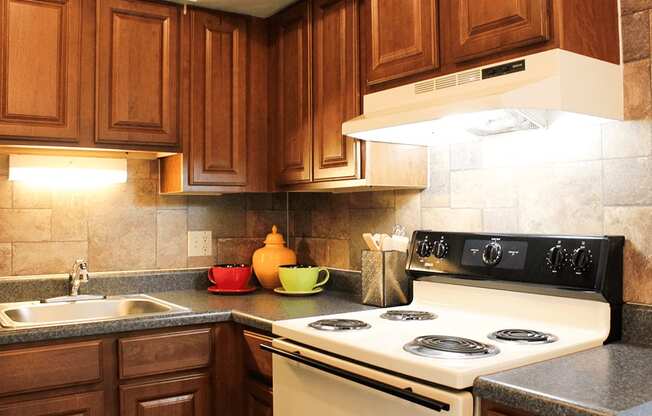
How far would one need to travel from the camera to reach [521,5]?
1.55m

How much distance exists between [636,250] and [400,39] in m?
0.97

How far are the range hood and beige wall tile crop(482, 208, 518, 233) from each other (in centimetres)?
27

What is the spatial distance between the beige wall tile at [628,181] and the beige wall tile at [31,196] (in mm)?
2172

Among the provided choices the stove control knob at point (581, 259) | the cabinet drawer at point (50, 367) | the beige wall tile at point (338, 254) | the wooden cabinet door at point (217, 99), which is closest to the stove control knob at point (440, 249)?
the stove control knob at point (581, 259)

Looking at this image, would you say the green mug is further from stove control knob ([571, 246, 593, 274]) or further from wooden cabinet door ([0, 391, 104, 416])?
stove control knob ([571, 246, 593, 274])

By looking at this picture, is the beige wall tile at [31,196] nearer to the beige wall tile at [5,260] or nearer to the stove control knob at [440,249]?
the beige wall tile at [5,260]

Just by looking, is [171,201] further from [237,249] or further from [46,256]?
[46,256]

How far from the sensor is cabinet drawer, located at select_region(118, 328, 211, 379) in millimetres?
2031

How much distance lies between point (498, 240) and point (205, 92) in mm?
1453

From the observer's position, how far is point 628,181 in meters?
1.65

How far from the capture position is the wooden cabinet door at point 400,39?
6.03 feet

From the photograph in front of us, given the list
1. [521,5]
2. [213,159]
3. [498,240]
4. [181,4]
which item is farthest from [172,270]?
[521,5]

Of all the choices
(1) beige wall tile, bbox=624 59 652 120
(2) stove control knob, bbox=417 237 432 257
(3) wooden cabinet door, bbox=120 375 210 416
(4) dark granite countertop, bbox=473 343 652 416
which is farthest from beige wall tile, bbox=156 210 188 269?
(1) beige wall tile, bbox=624 59 652 120

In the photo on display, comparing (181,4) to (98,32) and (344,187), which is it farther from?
(344,187)
